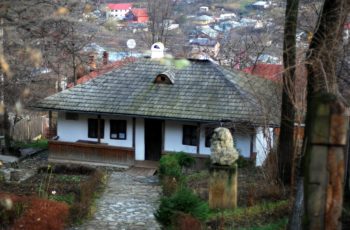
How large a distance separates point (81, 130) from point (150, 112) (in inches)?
146

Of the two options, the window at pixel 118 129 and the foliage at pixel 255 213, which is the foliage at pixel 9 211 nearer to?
the foliage at pixel 255 213

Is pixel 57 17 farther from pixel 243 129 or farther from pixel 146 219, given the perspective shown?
pixel 243 129

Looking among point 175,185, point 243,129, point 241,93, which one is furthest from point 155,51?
point 175,185

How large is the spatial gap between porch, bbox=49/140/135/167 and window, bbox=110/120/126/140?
2.23ft

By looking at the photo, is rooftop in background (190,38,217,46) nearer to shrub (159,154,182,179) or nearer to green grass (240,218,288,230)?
shrub (159,154,182,179)

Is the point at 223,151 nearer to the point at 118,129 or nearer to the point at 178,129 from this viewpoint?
the point at 178,129

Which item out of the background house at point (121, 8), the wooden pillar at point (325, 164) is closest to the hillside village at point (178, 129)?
the wooden pillar at point (325, 164)

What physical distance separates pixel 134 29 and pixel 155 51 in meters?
16.6

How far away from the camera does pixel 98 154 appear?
23.8 meters

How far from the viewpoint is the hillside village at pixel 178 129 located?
31.3 ft

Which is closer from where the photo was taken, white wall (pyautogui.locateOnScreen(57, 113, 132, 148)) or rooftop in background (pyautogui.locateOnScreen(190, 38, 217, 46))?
white wall (pyautogui.locateOnScreen(57, 113, 132, 148))

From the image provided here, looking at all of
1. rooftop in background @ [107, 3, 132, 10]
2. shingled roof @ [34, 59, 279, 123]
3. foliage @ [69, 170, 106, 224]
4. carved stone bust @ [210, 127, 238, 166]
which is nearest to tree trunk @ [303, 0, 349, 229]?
foliage @ [69, 170, 106, 224]

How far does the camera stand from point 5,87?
24219mm

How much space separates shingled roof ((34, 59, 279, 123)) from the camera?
2253 cm
